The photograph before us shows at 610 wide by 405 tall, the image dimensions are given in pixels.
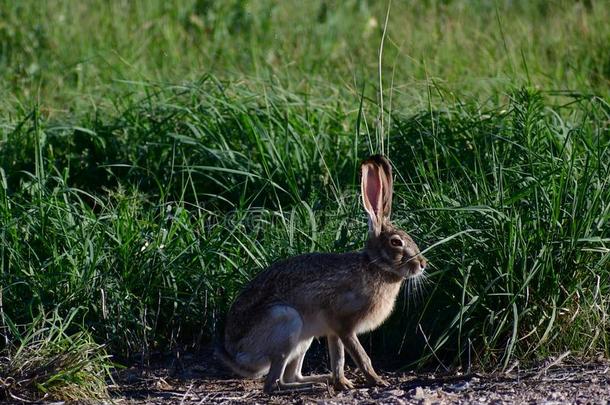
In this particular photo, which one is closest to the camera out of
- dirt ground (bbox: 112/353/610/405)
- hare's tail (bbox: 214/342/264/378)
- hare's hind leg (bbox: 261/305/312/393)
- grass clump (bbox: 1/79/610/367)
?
dirt ground (bbox: 112/353/610/405)

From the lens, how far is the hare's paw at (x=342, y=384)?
206 inches

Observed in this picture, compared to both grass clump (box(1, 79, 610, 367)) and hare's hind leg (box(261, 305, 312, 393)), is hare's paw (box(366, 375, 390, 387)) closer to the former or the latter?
grass clump (box(1, 79, 610, 367))

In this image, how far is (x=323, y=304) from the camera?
205 inches

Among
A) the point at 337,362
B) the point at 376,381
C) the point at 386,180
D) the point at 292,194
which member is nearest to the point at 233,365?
the point at 337,362

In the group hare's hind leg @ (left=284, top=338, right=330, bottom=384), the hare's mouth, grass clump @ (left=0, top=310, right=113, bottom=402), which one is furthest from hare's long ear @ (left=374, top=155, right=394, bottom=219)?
grass clump @ (left=0, top=310, right=113, bottom=402)

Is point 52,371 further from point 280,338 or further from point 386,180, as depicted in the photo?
point 386,180

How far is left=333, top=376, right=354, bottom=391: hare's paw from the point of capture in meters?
5.23

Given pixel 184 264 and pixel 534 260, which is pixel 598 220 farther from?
pixel 184 264

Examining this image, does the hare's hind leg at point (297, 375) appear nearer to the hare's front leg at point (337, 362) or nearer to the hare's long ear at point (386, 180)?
the hare's front leg at point (337, 362)

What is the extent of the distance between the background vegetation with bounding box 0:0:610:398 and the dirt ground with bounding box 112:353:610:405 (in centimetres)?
13

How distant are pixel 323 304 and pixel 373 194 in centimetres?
56

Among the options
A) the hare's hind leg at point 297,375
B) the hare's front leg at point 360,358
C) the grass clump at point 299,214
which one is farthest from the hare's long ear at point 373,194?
the hare's hind leg at point 297,375

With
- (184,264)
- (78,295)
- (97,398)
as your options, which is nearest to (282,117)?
(184,264)

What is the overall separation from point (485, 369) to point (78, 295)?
1.89 meters
